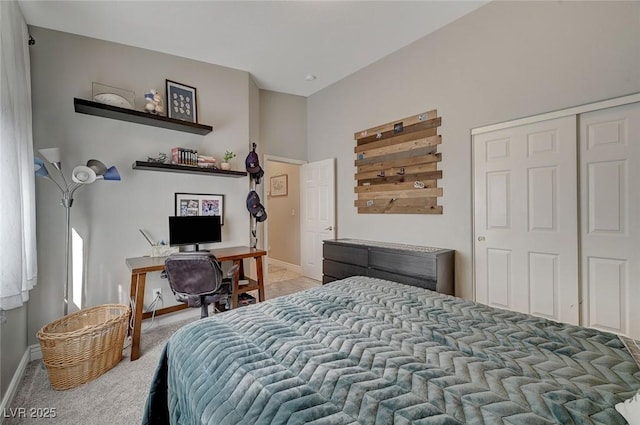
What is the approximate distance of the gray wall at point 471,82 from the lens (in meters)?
2.11

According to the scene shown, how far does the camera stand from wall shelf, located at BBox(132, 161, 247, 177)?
2.79 meters

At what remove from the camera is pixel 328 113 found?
4488 millimetres

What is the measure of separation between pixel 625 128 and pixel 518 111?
0.73 metres

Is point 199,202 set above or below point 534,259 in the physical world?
above

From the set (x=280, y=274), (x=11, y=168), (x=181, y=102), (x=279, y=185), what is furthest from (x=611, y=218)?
(x=279, y=185)

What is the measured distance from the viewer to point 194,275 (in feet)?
7.36

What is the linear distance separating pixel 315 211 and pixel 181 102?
2.51 metres

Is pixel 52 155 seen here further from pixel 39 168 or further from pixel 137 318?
pixel 137 318

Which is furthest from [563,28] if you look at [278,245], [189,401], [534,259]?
[278,245]

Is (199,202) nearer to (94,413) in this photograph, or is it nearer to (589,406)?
(94,413)

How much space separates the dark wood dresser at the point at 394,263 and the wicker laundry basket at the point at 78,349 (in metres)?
2.41

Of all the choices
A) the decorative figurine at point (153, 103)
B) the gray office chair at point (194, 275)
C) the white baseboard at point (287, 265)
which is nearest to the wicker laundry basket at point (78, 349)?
the gray office chair at point (194, 275)

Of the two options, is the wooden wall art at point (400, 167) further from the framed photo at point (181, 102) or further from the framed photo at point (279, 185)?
the framed photo at point (181, 102)

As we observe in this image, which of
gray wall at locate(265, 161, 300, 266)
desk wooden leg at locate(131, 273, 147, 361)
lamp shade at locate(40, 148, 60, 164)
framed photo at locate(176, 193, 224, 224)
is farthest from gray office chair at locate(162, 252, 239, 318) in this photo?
gray wall at locate(265, 161, 300, 266)
